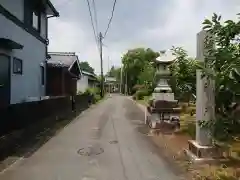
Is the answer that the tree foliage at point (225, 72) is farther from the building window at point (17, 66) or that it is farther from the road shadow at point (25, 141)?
the building window at point (17, 66)

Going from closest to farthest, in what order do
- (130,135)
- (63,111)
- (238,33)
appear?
1. (238,33)
2. (130,135)
3. (63,111)

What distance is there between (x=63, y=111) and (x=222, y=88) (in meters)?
14.9

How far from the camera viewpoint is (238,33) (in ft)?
15.7

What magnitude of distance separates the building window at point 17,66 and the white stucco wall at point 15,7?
184 cm

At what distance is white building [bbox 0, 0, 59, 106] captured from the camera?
13305 millimetres

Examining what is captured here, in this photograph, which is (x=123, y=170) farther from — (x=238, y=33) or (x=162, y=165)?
(x=238, y=33)

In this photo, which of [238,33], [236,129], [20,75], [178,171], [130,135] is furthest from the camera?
[20,75]

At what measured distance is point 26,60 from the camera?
16.5 meters

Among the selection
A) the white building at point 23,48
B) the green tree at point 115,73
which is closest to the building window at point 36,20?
the white building at point 23,48

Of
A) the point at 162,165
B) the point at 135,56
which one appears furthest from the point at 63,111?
the point at 135,56

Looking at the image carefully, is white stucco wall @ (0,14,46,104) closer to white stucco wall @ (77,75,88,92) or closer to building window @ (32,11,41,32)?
building window @ (32,11,41,32)

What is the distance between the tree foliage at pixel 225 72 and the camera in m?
4.55

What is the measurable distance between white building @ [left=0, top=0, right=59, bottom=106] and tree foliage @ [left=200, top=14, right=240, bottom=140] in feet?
26.1

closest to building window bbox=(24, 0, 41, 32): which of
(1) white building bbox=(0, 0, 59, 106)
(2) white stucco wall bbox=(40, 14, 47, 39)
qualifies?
(1) white building bbox=(0, 0, 59, 106)
